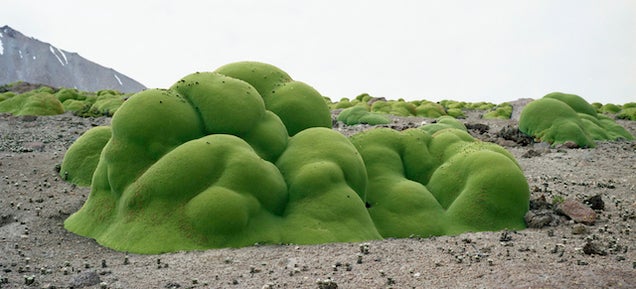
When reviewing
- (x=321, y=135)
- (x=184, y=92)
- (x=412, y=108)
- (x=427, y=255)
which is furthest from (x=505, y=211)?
(x=412, y=108)

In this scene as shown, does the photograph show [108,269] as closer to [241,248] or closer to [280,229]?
[241,248]

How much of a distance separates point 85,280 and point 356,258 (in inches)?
207

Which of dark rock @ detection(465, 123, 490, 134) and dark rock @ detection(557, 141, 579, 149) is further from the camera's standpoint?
dark rock @ detection(465, 123, 490, 134)

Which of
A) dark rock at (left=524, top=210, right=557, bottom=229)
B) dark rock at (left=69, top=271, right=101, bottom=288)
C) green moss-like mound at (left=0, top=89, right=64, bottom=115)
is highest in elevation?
dark rock at (left=524, top=210, right=557, bottom=229)

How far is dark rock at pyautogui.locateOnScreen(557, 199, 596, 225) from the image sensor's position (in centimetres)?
1469

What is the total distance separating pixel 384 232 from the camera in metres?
13.8

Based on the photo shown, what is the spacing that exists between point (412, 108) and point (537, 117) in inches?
791

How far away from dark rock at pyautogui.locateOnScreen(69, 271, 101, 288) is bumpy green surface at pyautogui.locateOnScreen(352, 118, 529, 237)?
7207 millimetres

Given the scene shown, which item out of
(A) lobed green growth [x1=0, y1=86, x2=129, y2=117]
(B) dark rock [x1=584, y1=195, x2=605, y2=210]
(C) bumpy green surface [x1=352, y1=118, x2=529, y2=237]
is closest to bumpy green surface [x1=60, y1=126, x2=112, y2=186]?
(C) bumpy green surface [x1=352, y1=118, x2=529, y2=237]

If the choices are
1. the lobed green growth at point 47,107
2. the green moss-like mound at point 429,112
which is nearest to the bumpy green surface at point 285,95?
the lobed green growth at point 47,107

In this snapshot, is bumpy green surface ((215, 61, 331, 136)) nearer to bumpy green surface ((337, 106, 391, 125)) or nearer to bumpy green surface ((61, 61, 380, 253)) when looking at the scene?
bumpy green surface ((61, 61, 380, 253))

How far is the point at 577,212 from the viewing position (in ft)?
49.4

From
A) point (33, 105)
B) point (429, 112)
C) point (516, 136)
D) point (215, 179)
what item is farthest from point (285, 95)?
point (429, 112)

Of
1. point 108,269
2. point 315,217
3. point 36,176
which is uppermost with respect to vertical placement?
point 315,217
